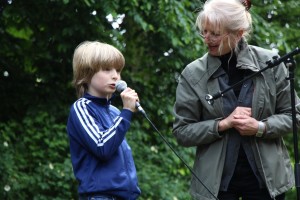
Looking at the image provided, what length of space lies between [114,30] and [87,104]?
11.6ft

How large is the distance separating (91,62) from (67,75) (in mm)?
3872

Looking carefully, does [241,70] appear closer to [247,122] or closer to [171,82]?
[247,122]

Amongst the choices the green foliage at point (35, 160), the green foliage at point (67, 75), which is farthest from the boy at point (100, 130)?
the green foliage at point (35, 160)

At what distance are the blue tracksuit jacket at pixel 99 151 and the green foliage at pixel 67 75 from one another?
2.93 metres

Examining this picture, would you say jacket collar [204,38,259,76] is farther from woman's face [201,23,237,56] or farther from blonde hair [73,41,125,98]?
blonde hair [73,41,125,98]

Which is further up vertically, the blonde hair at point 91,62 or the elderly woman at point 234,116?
the blonde hair at point 91,62

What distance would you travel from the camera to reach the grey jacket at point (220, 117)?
354 cm

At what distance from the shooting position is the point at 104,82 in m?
3.75

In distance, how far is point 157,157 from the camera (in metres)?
7.82

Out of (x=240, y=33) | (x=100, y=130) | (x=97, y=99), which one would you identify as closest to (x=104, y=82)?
(x=97, y=99)

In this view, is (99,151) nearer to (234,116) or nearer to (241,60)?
(234,116)

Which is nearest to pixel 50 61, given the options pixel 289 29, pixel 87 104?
pixel 289 29

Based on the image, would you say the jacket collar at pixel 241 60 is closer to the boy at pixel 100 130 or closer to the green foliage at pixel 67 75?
the boy at pixel 100 130

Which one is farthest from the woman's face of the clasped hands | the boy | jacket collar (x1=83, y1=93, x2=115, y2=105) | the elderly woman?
jacket collar (x1=83, y1=93, x2=115, y2=105)
